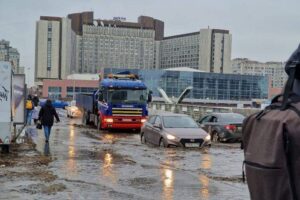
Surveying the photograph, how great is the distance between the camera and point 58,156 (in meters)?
16.0

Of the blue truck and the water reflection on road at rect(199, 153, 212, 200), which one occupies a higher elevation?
the blue truck

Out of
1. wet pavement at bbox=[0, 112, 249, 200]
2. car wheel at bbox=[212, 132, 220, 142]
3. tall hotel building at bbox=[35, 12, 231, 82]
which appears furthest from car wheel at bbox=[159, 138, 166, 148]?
tall hotel building at bbox=[35, 12, 231, 82]

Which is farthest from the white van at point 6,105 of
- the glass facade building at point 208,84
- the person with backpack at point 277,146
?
the glass facade building at point 208,84

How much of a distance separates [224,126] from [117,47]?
540ft

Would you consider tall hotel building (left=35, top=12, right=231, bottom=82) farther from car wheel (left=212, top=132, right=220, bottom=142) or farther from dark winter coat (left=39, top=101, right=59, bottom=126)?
dark winter coat (left=39, top=101, right=59, bottom=126)

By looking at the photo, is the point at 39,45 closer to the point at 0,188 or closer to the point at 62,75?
the point at 62,75

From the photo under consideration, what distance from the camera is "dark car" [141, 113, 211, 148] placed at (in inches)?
746

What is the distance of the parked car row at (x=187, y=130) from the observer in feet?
62.4

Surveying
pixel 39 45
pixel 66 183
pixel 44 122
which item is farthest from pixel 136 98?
pixel 39 45

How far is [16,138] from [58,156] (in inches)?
184

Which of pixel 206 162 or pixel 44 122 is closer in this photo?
pixel 206 162

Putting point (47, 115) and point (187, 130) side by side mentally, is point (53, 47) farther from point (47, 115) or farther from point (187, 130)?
point (187, 130)

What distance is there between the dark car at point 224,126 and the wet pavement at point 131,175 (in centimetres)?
428

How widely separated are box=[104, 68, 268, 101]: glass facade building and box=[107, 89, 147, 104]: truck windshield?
10969 cm
